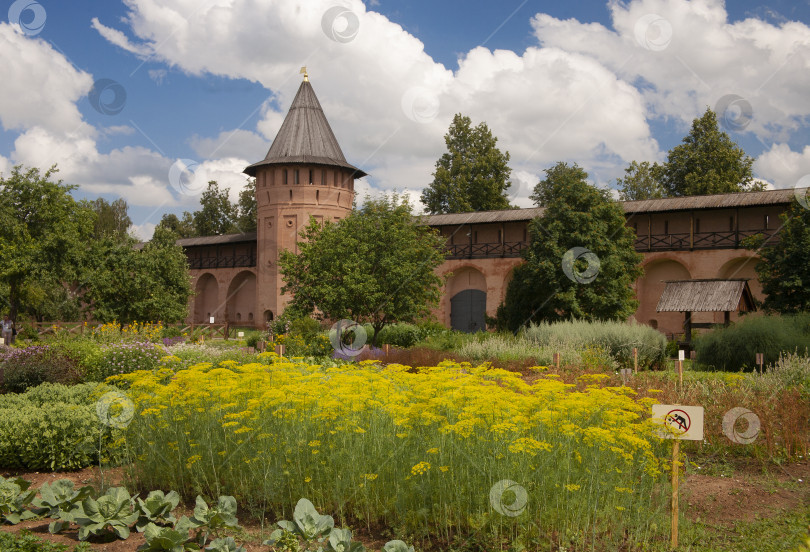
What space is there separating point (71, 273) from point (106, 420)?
22.1 meters

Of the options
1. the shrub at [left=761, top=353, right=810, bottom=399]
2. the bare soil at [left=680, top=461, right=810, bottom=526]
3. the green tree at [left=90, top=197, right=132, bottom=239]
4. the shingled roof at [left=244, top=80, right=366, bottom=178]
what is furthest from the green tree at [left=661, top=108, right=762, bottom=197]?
the green tree at [left=90, top=197, right=132, bottom=239]

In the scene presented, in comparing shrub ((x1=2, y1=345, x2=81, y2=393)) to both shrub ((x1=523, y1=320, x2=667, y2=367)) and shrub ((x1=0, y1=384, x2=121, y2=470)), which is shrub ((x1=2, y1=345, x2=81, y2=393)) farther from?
shrub ((x1=523, y1=320, x2=667, y2=367))

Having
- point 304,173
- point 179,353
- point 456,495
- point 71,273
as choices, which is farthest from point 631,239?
point 456,495

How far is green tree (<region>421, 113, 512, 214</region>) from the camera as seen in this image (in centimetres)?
3572

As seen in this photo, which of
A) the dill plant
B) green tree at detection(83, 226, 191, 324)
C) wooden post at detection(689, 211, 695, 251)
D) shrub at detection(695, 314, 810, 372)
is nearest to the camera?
the dill plant

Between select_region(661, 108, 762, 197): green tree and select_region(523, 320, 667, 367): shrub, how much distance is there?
57.1 ft

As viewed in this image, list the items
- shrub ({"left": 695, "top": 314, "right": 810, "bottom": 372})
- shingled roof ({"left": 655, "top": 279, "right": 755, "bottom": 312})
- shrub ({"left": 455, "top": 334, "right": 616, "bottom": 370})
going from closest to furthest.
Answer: shrub ({"left": 455, "top": 334, "right": 616, "bottom": 370}) < shrub ({"left": 695, "top": 314, "right": 810, "bottom": 372}) < shingled roof ({"left": 655, "top": 279, "right": 755, "bottom": 312})

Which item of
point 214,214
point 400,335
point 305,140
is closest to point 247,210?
point 214,214

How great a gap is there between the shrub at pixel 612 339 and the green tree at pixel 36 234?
17.1 m

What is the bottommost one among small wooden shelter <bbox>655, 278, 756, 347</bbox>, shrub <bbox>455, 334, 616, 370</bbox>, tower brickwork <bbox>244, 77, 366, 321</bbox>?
shrub <bbox>455, 334, 616, 370</bbox>

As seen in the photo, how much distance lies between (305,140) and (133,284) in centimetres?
949

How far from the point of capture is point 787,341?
46.8 feet

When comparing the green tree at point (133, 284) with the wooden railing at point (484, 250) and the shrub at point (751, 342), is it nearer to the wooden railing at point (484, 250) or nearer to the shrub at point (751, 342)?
the wooden railing at point (484, 250)

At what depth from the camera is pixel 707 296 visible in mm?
19422
